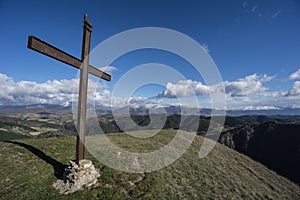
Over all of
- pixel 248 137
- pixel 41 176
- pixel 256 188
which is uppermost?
pixel 41 176

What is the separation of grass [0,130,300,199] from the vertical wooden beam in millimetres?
2335

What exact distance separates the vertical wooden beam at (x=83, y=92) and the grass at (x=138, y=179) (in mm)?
2335

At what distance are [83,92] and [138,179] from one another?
6594 mm

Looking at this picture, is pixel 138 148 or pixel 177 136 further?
pixel 177 136

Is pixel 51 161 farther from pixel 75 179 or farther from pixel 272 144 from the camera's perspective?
pixel 272 144

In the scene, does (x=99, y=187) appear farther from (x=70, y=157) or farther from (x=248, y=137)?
(x=248, y=137)

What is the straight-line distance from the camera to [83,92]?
9.46 meters

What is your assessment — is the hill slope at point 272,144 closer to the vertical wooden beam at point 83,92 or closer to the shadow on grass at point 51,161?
the shadow on grass at point 51,161

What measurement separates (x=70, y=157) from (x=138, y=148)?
636 centimetres

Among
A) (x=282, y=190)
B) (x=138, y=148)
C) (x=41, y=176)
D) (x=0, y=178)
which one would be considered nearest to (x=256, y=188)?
(x=282, y=190)

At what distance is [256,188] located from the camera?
14.2m

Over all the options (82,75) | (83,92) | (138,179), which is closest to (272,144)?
(138,179)

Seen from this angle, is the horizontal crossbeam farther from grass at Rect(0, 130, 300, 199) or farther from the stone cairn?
grass at Rect(0, 130, 300, 199)

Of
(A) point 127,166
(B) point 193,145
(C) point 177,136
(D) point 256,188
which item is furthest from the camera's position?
(C) point 177,136
